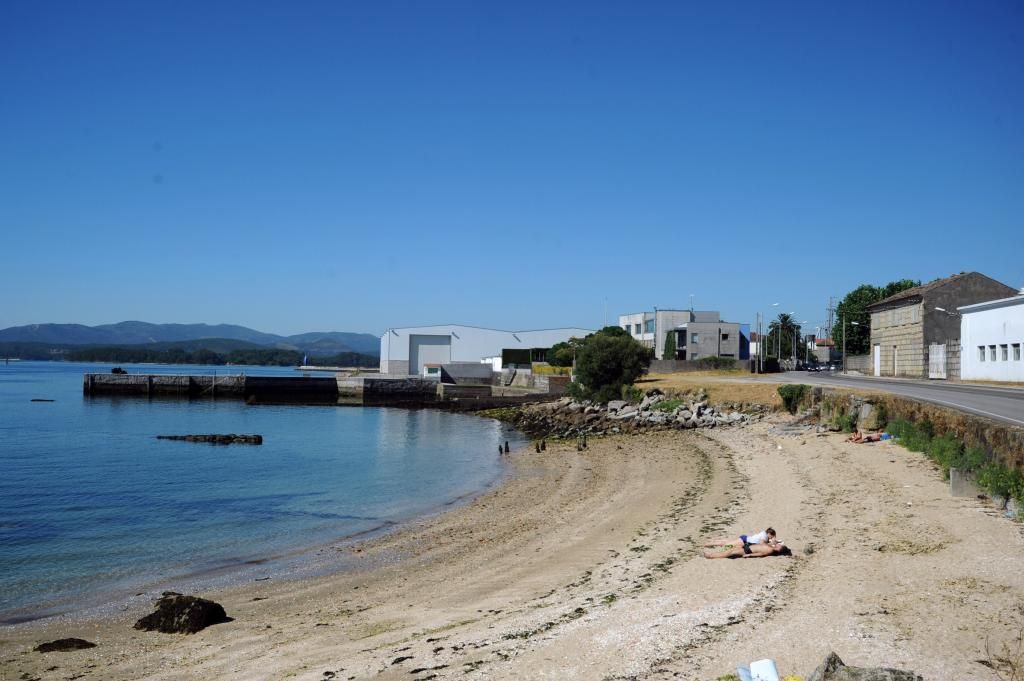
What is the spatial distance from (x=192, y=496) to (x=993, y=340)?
33.0 meters

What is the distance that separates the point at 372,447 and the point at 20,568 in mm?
25246

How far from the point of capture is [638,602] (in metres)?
9.73

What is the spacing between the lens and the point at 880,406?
24500 millimetres

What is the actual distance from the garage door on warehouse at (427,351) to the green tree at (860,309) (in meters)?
55.2

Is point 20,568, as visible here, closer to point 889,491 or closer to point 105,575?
point 105,575

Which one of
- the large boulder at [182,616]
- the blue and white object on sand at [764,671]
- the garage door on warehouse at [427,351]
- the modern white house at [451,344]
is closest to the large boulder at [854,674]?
the blue and white object on sand at [764,671]

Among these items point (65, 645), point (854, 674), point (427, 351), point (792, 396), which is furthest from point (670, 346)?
point (854, 674)

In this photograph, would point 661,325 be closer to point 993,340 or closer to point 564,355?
point 564,355

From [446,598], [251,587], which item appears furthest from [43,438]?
[446,598]

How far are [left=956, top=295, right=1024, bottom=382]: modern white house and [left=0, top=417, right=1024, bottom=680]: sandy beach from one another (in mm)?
17195

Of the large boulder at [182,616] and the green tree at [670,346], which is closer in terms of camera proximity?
the large boulder at [182,616]

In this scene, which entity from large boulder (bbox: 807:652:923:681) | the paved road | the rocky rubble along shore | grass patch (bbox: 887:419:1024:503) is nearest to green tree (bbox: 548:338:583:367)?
the rocky rubble along shore

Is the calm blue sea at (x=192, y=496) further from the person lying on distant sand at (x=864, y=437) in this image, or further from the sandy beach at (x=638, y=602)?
the person lying on distant sand at (x=864, y=437)

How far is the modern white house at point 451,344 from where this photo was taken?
11362 cm
